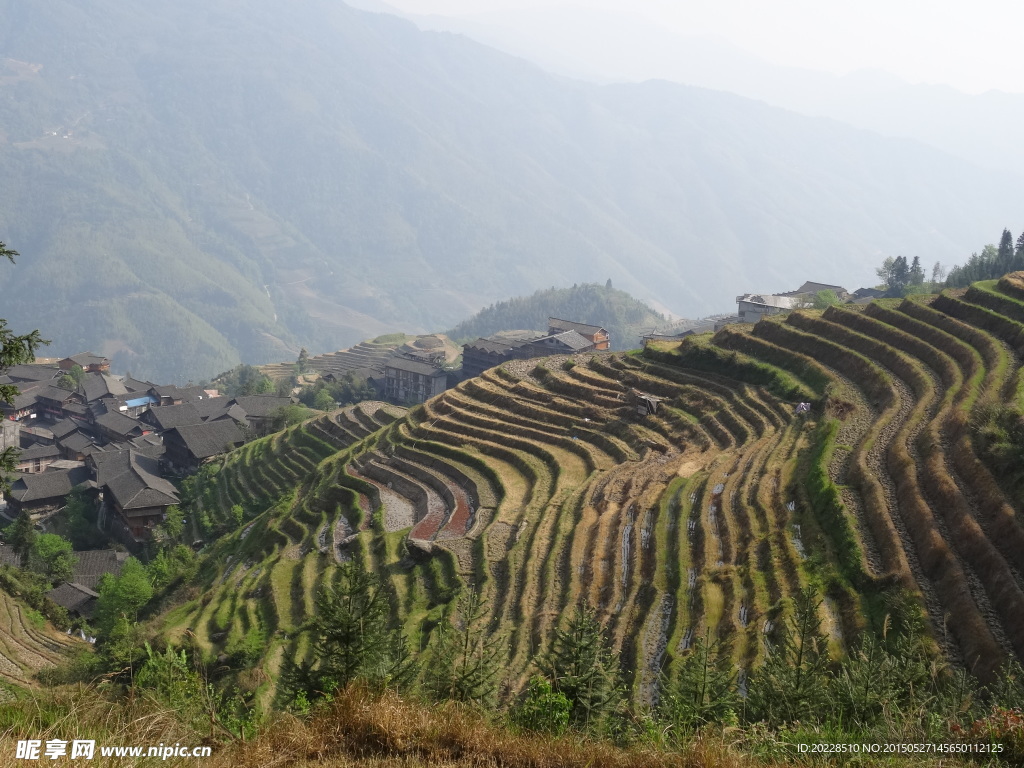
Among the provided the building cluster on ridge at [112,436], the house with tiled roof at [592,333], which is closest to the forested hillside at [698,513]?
the building cluster on ridge at [112,436]

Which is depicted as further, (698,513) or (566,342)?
(566,342)

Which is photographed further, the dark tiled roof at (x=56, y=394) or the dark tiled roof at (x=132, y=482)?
the dark tiled roof at (x=56, y=394)

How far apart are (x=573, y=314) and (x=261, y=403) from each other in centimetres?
8893

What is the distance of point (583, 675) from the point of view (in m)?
12.0

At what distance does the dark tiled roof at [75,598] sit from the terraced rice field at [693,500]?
7239 millimetres

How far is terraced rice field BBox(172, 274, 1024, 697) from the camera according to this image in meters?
18.8

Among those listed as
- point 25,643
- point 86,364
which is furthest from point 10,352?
point 86,364

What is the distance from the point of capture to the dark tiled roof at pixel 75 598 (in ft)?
126

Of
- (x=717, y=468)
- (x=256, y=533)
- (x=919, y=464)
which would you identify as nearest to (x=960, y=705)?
(x=919, y=464)

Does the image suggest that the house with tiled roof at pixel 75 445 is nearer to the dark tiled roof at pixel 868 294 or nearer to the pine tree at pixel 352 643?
the pine tree at pixel 352 643

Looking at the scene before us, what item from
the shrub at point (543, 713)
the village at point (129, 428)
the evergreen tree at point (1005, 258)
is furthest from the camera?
the evergreen tree at point (1005, 258)

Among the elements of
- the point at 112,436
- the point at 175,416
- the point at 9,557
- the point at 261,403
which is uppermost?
the point at 261,403

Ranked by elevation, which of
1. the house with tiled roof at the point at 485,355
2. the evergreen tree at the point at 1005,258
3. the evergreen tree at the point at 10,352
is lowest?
the house with tiled roof at the point at 485,355

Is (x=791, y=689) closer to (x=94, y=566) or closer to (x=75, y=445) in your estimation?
(x=94, y=566)
